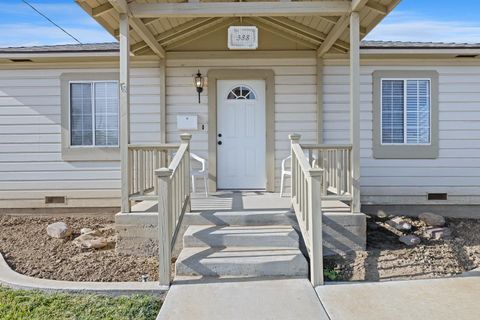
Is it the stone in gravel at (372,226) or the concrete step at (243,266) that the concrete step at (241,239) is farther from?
the stone in gravel at (372,226)

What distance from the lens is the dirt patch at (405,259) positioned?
15.9ft

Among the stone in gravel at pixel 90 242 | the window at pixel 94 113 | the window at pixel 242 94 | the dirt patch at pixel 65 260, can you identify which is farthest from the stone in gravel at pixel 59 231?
the window at pixel 242 94

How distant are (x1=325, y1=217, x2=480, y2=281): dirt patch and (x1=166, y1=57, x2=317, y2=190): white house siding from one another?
219 centimetres

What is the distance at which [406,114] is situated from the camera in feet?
24.9

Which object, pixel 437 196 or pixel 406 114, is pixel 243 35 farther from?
pixel 437 196

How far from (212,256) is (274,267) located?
660 mm

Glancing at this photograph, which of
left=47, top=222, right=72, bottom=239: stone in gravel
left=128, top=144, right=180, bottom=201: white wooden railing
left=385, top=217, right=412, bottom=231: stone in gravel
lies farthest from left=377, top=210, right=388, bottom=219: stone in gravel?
left=47, top=222, right=72, bottom=239: stone in gravel

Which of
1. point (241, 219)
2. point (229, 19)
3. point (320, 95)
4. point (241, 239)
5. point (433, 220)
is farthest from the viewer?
point (320, 95)

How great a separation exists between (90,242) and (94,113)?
2808 mm

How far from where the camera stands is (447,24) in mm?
23172

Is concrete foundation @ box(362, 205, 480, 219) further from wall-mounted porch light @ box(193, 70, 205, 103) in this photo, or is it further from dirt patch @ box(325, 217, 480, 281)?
wall-mounted porch light @ box(193, 70, 205, 103)

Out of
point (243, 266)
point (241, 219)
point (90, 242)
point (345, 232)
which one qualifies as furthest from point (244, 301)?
point (90, 242)

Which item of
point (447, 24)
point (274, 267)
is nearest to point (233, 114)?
point (274, 267)

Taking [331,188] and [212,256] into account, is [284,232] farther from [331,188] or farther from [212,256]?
[331,188]
